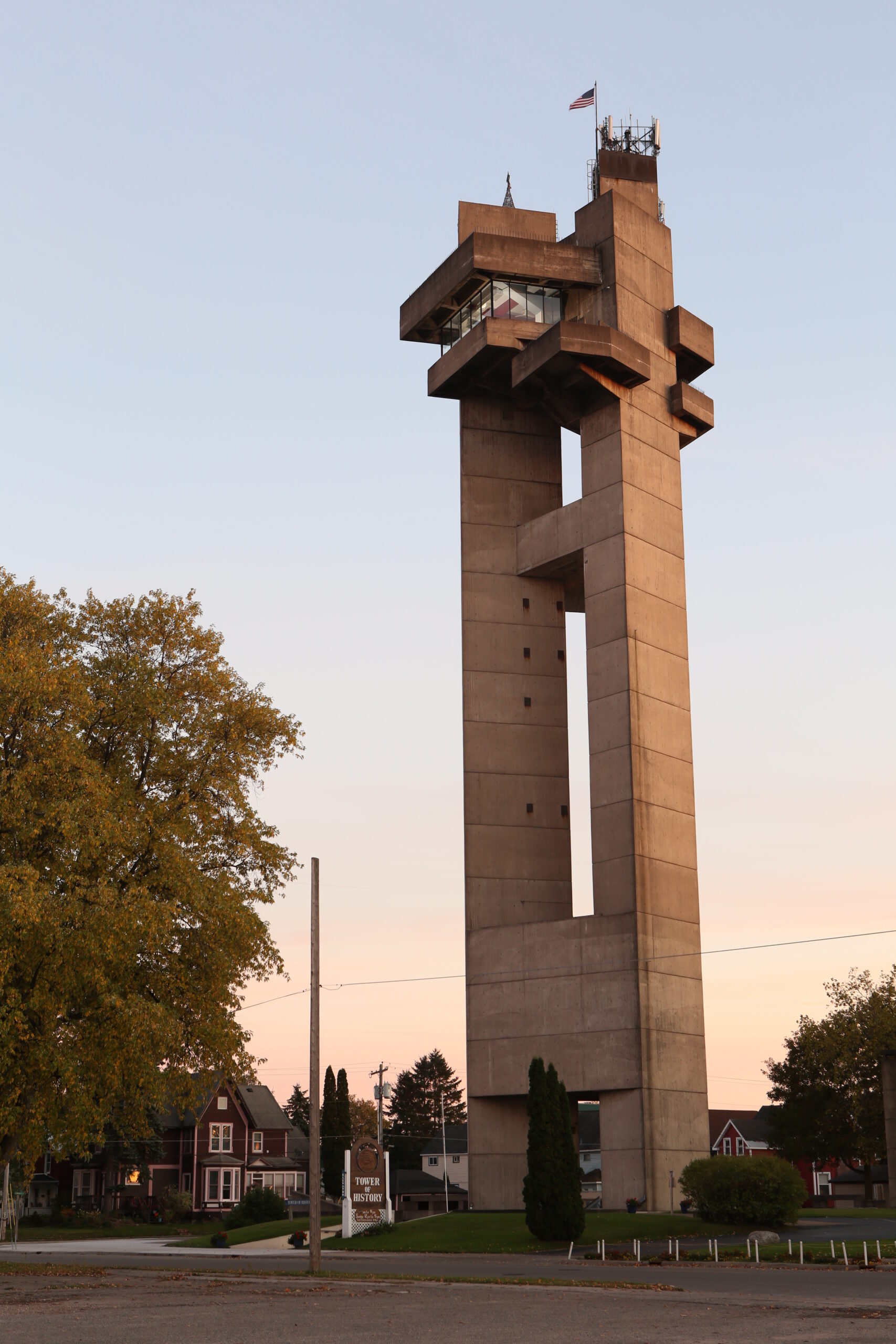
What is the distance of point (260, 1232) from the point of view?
61594mm

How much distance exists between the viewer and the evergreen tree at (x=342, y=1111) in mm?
81312

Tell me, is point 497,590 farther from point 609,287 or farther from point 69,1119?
point 69,1119

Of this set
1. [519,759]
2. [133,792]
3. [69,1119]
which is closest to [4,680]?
[133,792]

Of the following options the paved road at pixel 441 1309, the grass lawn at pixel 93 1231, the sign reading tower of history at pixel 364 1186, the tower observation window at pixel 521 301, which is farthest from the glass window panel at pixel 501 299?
the grass lawn at pixel 93 1231

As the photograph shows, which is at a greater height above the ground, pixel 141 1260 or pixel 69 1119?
pixel 69 1119

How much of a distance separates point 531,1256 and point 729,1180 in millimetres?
9381

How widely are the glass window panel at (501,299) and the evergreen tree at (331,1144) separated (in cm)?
4684

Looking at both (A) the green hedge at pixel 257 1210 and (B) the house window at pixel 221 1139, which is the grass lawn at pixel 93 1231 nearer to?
(A) the green hedge at pixel 257 1210

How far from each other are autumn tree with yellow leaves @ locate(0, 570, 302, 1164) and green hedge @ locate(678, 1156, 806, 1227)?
2357 centimetres

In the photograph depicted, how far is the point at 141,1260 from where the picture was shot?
141 feet

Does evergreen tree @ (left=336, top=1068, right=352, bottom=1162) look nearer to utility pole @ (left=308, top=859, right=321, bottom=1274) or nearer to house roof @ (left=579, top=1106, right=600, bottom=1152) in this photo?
house roof @ (left=579, top=1106, right=600, bottom=1152)

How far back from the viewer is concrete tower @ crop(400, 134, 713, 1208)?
5478 cm

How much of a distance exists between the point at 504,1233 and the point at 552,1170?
5.09 metres

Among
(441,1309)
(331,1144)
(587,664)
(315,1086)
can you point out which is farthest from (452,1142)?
(441,1309)
